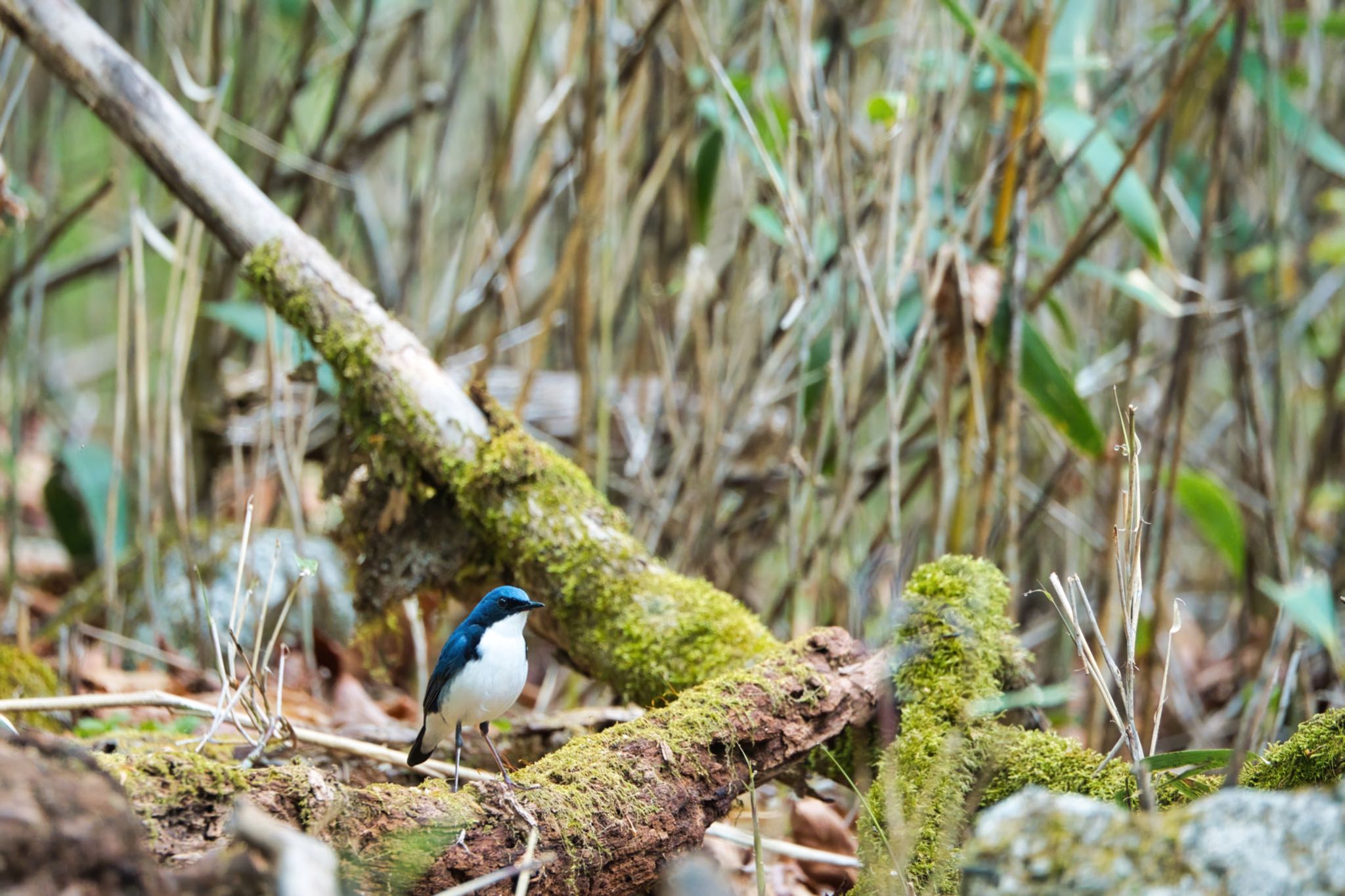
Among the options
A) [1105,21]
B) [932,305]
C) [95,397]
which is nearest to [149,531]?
[932,305]

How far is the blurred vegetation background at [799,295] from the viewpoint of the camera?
9.88 feet

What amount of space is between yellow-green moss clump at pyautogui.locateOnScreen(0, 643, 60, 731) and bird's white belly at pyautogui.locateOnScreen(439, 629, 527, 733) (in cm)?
118

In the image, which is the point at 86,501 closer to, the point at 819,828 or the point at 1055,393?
the point at 819,828

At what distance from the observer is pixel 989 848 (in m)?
1.18

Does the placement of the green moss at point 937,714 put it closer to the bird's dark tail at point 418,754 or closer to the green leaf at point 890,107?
the bird's dark tail at point 418,754

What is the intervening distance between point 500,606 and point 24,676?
4.72 ft

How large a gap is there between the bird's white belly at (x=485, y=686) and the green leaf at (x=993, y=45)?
75.5 inches

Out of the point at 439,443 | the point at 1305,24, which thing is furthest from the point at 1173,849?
the point at 1305,24

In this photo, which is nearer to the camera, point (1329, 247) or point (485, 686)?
point (485, 686)

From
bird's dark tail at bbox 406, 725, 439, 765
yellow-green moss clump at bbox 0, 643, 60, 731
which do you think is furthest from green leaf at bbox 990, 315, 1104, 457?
yellow-green moss clump at bbox 0, 643, 60, 731

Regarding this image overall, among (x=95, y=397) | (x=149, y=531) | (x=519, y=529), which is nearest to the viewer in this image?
(x=519, y=529)

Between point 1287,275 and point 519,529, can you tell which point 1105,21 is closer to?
point 1287,275

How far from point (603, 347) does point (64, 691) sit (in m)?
1.80

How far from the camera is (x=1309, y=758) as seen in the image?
1.73 meters
